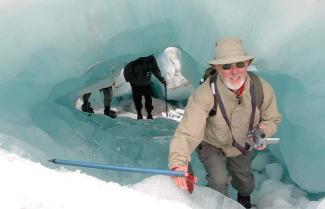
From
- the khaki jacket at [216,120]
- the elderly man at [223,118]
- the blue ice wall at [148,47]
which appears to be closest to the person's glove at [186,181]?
the elderly man at [223,118]

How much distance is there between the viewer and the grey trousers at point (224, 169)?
8.77ft

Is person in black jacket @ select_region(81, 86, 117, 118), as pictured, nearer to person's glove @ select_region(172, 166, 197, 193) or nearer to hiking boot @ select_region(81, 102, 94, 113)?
hiking boot @ select_region(81, 102, 94, 113)

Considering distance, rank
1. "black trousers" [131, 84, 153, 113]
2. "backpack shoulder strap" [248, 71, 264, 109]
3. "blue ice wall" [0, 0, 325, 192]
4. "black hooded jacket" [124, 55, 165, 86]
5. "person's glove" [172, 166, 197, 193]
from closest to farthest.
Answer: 1. "person's glove" [172, 166, 197, 193]
2. "backpack shoulder strap" [248, 71, 264, 109]
3. "blue ice wall" [0, 0, 325, 192]
4. "black hooded jacket" [124, 55, 165, 86]
5. "black trousers" [131, 84, 153, 113]

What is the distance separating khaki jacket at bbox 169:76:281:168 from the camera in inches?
95.3

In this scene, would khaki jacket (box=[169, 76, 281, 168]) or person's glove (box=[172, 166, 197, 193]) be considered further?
khaki jacket (box=[169, 76, 281, 168])

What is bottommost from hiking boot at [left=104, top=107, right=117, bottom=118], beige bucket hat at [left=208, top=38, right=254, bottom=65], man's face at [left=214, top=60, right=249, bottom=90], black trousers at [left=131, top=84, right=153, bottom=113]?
hiking boot at [left=104, top=107, right=117, bottom=118]

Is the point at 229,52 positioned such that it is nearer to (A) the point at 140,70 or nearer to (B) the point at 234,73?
(B) the point at 234,73

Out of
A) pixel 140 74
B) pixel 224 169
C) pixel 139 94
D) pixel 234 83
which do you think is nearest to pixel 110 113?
pixel 139 94

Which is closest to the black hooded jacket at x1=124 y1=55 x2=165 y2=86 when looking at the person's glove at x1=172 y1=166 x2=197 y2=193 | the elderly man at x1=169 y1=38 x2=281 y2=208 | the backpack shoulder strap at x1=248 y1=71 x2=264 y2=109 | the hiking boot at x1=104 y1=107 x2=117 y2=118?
the hiking boot at x1=104 y1=107 x2=117 y2=118

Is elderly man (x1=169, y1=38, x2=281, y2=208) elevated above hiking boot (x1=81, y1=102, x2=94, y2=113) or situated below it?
above

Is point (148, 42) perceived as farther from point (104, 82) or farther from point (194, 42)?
point (104, 82)

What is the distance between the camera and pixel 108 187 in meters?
1.94

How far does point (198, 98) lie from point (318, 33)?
1037 mm

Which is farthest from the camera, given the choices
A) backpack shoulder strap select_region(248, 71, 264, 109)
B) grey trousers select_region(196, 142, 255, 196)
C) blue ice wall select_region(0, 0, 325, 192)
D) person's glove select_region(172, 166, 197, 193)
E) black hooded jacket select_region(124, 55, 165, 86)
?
black hooded jacket select_region(124, 55, 165, 86)
